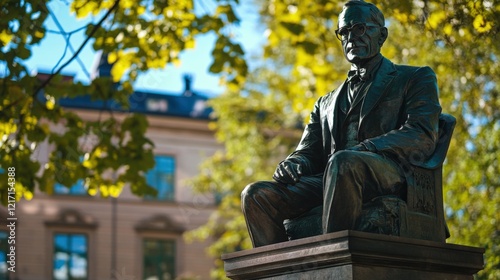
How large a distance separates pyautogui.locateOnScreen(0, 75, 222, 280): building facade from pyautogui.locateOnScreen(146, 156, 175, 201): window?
0.13ft

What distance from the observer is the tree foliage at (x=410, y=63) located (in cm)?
1232

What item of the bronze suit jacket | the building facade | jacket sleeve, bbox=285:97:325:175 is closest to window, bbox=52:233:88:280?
the building facade

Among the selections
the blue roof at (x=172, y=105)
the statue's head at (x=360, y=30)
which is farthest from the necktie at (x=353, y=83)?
the blue roof at (x=172, y=105)

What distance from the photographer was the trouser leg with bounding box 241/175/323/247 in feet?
22.1

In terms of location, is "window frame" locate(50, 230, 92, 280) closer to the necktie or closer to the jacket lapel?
the necktie

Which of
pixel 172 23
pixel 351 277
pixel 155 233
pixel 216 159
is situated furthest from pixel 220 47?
pixel 155 233

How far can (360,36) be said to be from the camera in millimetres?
6836

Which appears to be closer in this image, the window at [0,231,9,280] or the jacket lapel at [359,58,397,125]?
the jacket lapel at [359,58,397,125]

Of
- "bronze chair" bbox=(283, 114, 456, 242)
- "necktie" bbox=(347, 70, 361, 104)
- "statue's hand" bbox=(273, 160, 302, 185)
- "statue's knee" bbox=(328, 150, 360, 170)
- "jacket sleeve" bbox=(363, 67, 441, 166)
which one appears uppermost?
"necktie" bbox=(347, 70, 361, 104)

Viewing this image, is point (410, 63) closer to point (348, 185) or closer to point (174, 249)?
point (348, 185)

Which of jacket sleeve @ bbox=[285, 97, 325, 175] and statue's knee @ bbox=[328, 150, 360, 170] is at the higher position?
jacket sleeve @ bbox=[285, 97, 325, 175]

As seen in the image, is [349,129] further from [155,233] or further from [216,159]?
[155,233]

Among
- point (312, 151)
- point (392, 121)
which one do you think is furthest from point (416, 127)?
point (312, 151)

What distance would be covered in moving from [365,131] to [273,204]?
0.73 meters
